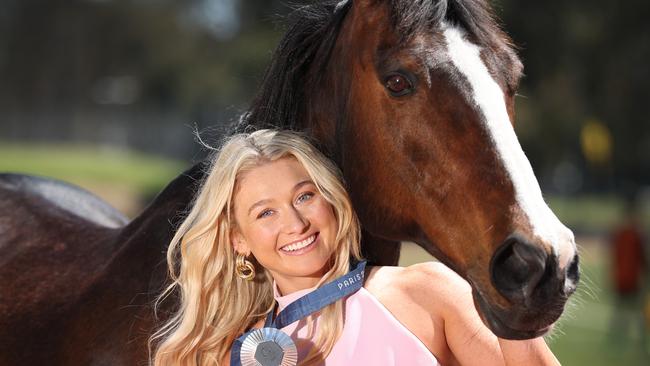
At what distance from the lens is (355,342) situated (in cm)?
230

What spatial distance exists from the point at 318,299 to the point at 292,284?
5.3 inches

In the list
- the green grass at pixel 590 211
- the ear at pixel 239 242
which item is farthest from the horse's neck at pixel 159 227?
the green grass at pixel 590 211

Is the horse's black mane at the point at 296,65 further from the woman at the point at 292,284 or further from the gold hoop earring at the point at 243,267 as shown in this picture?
the gold hoop earring at the point at 243,267

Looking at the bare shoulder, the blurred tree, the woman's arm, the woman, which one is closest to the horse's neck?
the woman

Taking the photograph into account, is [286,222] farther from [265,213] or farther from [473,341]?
[473,341]

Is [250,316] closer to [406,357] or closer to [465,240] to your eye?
[406,357]

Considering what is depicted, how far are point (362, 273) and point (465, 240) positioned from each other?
A: 1.13 feet

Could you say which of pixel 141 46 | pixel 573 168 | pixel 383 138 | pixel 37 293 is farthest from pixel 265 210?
pixel 141 46

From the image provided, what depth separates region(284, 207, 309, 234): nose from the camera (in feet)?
7.81

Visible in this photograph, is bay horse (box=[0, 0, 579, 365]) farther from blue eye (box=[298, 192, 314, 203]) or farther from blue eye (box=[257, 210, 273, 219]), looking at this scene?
blue eye (box=[257, 210, 273, 219])

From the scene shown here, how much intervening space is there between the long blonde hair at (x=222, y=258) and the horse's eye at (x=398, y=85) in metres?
0.30

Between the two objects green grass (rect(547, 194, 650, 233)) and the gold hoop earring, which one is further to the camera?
green grass (rect(547, 194, 650, 233))

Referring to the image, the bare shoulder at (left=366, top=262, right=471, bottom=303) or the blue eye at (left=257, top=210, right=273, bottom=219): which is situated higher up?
the blue eye at (left=257, top=210, right=273, bottom=219)

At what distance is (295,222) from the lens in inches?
93.9
